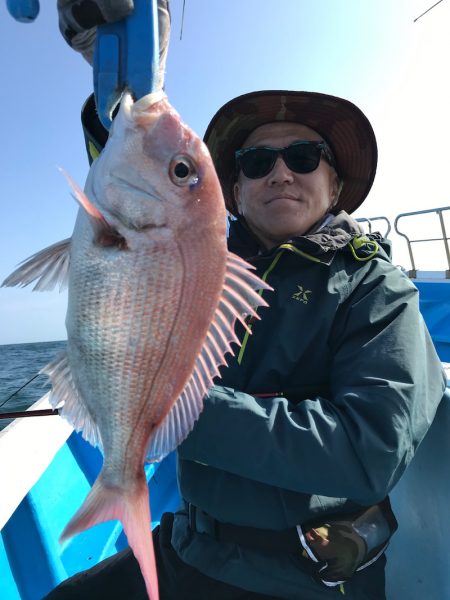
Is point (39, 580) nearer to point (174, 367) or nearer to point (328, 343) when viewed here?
point (174, 367)

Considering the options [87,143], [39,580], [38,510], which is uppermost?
[87,143]

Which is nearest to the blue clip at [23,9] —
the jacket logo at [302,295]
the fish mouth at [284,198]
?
the fish mouth at [284,198]

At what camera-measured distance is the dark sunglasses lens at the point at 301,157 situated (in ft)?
6.94

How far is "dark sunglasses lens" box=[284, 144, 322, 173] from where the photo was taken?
212 centimetres

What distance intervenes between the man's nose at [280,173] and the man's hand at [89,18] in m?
0.78

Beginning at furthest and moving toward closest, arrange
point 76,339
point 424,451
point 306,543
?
point 424,451 < point 306,543 < point 76,339

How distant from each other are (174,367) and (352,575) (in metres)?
1.17

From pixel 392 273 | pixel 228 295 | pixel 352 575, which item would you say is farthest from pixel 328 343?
pixel 352 575

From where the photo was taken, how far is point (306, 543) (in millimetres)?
1531

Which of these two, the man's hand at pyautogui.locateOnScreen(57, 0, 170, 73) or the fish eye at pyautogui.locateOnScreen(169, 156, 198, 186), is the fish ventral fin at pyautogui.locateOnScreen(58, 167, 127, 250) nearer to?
the fish eye at pyautogui.locateOnScreen(169, 156, 198, 186)

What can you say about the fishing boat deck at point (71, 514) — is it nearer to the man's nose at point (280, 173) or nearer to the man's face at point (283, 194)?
the man's face at point (283, 194)

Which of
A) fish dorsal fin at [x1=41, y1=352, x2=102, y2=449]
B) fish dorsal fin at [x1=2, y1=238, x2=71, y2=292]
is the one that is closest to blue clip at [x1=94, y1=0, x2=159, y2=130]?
fish dorsal fin at [x1=2, y1=238, x2=71, y2=292]

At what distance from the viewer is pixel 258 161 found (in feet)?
7.03

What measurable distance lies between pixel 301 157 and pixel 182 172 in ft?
3.41
